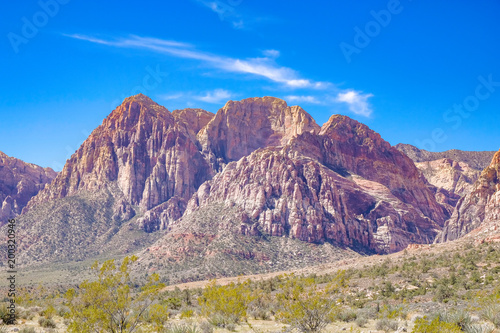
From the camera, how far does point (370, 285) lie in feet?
159

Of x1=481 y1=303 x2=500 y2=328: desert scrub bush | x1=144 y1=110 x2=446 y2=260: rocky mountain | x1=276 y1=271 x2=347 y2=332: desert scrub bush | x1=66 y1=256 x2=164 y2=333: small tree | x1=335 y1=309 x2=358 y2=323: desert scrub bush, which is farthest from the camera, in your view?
x1=144 y1=110 x2=446 y2=260: rocky mountain

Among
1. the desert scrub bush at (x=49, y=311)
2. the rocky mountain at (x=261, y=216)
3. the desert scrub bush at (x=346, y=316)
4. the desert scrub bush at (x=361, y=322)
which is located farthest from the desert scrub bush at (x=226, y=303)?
the rocky mountain at (x=261, y=216)

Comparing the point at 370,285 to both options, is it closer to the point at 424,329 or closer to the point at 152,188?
the point at 424,329

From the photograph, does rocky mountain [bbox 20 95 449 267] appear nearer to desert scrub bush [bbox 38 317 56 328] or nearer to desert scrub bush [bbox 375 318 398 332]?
desert scrub bush [bbox 38 317 56 328]

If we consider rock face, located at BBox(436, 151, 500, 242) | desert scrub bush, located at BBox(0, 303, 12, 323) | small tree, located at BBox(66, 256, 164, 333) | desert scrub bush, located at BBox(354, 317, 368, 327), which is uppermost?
rock face, located at BBox(436, 151, 500, 242)

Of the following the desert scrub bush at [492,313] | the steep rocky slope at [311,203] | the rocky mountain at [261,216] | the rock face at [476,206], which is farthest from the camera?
the rock face at [476,206]

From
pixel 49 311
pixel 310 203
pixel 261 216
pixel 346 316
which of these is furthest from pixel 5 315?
pixel 310 203

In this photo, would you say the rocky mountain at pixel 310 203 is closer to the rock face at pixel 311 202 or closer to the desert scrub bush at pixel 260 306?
the rock face at pixel 311 202

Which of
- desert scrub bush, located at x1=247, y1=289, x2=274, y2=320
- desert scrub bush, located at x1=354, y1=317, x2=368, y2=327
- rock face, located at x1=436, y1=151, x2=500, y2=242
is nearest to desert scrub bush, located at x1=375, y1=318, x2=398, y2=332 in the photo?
desert scrub bush, located at x1=354, y1=317, x2=368, y2=327

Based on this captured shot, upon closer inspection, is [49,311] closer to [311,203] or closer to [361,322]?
[361,322]

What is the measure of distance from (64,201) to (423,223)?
407 ft

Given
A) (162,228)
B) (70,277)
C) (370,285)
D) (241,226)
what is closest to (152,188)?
(162,228)

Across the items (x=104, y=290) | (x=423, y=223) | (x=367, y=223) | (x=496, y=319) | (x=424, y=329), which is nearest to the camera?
(x=424, y=329)

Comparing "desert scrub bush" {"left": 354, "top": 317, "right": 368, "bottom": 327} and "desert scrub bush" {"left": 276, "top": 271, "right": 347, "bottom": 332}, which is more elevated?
"desert scrub bush" {"left": 276, "top": 271, "right": 347, "bottom": 332}
